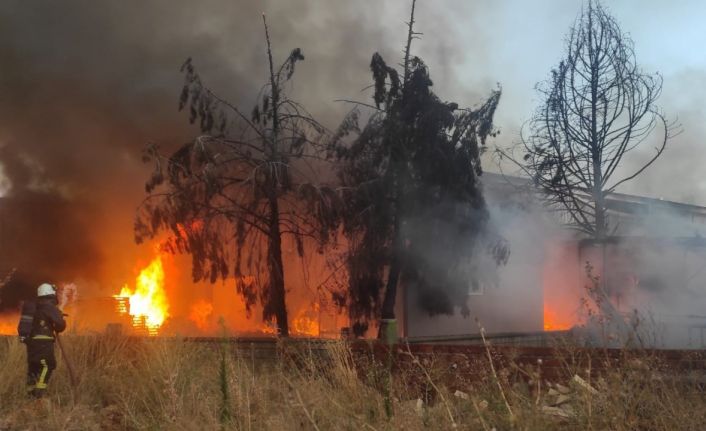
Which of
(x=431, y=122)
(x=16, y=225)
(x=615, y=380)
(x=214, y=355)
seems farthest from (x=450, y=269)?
(x=16, y=225)

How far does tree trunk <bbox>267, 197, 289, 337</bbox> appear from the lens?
40.3 ft

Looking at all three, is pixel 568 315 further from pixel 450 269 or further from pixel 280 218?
pixel 280 218

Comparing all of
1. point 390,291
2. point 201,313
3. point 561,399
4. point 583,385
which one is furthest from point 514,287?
point 583,385

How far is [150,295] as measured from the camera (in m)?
16.8

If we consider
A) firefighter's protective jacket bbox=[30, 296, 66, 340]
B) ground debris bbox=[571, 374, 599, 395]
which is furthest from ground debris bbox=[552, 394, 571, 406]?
firefighter's protective jacket bbox=[30, 296, 66, 340]

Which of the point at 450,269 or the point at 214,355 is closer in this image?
the point at 214,355

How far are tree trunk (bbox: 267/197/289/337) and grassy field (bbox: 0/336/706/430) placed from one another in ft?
13.5

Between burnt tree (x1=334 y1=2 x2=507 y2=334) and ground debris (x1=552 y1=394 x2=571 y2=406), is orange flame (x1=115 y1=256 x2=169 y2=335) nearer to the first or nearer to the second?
burnt tree (x1=334 y1=2 x2=507 y2=334)

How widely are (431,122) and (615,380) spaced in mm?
7974

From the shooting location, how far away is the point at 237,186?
1251cm

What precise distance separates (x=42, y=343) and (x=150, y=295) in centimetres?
938

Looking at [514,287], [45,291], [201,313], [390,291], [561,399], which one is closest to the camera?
[561,399]

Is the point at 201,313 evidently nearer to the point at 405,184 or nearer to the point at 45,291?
the point at 405,184

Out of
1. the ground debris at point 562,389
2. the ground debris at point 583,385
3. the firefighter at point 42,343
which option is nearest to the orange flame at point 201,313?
the firefighter at point 42,343
